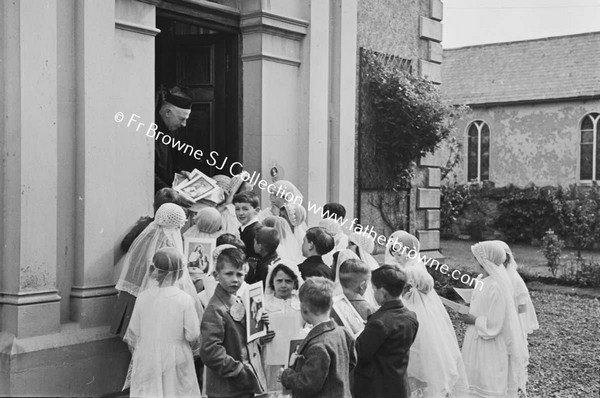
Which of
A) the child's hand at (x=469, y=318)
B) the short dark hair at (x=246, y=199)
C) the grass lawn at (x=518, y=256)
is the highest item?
the short dark hair at (x=246, y=199)

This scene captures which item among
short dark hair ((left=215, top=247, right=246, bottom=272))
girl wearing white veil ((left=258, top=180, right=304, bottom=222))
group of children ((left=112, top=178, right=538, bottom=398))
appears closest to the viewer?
group of children ((left=112, top=178, right=538, bottom=398))

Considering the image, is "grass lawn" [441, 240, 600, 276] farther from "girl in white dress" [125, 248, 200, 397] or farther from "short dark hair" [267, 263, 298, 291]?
"girl in white dress" [125, 248, 200, 397]

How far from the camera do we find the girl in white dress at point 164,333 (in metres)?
4.75

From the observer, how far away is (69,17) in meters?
5.78

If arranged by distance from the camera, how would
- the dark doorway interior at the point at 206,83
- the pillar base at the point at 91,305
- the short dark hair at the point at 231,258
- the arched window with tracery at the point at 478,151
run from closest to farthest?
the short dark hair at the point at 231,258 < the pillar base at the point at 91,305 < the dark doorway interior at the point at 206,83 < the arched window with tracery at the point at 478,151

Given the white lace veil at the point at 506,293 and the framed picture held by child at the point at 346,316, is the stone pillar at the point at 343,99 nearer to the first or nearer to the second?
the white lace veil at the point at 506,293

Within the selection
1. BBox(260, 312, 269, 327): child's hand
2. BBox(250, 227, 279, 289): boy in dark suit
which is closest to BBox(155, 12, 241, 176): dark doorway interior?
BBox(250, 227, 279, 289): boy in dark suit

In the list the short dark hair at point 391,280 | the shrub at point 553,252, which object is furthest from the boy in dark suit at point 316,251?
the shrub at point 553,252

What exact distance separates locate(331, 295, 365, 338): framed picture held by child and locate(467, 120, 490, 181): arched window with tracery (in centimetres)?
2385

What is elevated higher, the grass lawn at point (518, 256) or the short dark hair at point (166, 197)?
the short dark hair at point (166, 197)

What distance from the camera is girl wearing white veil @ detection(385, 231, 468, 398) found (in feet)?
17.9

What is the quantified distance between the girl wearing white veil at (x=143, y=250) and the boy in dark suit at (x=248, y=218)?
2.33 ft

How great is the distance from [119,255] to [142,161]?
88cm

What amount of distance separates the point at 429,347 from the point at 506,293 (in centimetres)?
108
